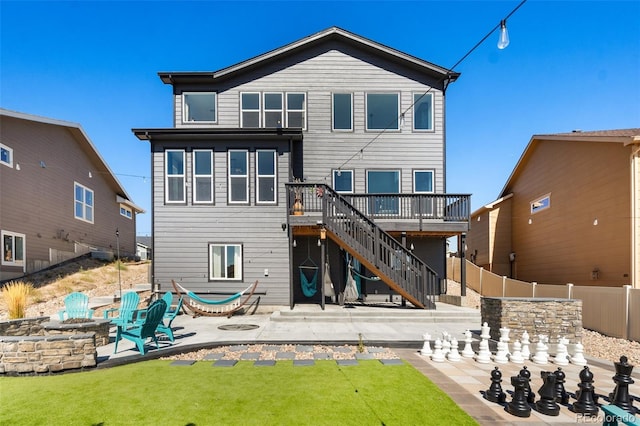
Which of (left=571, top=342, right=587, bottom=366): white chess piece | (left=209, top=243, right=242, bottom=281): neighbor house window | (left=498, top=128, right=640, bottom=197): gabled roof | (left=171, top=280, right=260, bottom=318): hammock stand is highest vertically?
(left=498, top=128, right=640, bottom=197): gabled roof

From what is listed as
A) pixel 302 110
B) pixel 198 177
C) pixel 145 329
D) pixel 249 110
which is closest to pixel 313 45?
pixel 302 110

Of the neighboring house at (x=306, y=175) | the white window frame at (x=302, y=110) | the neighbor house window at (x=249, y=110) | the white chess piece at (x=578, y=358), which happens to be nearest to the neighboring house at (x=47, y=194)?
the neighboring house at (x=306, y=175)

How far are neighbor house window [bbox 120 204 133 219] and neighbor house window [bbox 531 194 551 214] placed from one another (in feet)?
78.4

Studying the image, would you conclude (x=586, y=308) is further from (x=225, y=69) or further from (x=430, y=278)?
(x=225, y=69)

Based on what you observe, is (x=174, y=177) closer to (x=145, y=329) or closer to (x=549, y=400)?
(x=145, y=329)

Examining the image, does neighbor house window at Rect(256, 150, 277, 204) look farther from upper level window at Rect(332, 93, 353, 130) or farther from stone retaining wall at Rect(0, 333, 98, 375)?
stone retaining wall at Rect(0, 333, 98, 375)

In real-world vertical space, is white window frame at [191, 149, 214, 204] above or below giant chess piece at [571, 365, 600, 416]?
above

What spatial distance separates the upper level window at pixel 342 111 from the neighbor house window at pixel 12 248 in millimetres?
13195

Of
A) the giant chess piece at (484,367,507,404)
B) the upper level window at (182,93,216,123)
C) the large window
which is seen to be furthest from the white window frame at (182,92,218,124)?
the giant chess piece at (484,367,507,404)

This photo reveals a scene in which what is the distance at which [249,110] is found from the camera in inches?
545

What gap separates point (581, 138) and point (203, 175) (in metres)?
14.0

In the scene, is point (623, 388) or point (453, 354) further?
point (453, 354)

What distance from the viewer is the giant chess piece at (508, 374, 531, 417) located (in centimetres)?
397

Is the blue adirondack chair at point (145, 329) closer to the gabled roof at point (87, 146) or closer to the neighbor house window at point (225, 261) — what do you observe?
the neighbor house window at point (225, 261)
